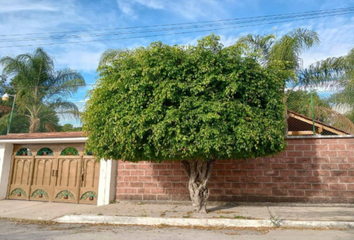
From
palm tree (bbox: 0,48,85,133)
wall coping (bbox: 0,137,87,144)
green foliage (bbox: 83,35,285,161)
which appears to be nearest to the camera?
green foliage (bbox: 83,35,285,161)

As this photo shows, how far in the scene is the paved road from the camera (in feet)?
16.6

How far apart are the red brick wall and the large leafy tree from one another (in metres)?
1.69

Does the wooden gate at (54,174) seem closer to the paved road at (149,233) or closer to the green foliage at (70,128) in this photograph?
the paved road at (149,233)

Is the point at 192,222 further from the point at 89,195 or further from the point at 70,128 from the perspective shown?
the point at 70,128

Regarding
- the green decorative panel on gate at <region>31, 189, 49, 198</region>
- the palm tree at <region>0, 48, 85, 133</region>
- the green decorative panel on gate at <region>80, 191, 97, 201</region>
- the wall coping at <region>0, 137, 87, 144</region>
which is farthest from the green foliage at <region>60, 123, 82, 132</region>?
the green decorative panel on gate at <region>80, 191, 97, 201</region>

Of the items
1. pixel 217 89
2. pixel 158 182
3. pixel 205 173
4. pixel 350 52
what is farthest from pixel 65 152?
pixel 350 52

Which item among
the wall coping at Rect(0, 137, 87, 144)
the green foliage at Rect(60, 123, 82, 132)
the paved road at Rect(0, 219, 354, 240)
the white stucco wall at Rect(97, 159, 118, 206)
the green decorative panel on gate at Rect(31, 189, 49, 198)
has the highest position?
the green foliage at Rect(60, 123, 82, 132)

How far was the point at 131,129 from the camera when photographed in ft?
20.0

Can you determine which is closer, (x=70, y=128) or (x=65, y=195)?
(x=65, y=195)

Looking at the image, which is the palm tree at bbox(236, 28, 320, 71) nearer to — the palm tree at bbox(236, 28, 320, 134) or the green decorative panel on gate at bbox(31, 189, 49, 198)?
the palm tree at bbox(236, 28, 320, 134)

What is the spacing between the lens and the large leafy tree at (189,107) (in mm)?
5977

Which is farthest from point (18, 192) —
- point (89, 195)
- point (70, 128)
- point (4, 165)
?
point (70, 128)

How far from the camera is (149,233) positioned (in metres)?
5.48

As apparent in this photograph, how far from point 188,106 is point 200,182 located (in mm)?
2108
